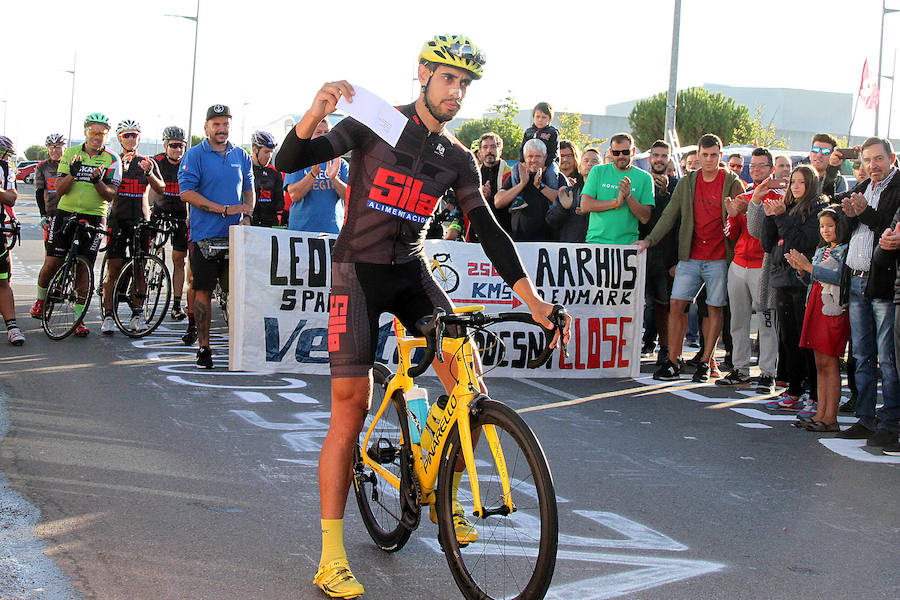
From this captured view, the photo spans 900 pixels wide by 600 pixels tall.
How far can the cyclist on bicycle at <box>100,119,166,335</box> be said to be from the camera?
11336mm

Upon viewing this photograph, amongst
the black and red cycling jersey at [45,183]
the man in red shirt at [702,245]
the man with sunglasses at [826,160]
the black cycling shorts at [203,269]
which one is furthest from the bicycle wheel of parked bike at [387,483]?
the black and red cycling jersey at [45,183]

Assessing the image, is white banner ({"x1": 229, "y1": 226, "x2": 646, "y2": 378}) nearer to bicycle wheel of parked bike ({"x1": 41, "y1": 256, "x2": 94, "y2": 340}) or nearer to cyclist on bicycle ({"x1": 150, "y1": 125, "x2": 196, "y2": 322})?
bicycle wheel of parked bike ({"x1": 41, "y1": 256, "x2": 94, "y2": 340})

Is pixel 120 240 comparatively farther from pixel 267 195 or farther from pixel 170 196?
pixel 267 195

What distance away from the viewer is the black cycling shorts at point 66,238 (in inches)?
428

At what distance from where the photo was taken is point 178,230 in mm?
12852

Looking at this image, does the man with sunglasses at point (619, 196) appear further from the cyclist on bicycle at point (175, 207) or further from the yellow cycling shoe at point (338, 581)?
the yellow cycling shoe at point (338, 581)

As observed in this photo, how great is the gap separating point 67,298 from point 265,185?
2.52m

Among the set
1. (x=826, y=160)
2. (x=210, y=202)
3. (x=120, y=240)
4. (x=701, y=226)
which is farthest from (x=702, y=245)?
(x=120, y=240)

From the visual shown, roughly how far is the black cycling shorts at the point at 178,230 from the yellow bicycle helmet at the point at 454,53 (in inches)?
360

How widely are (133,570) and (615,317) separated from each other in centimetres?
711

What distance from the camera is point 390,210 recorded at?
4.25 metres

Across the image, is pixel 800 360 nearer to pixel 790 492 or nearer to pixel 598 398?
pixel 598 398

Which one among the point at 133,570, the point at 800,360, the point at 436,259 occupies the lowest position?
the point at 133,570

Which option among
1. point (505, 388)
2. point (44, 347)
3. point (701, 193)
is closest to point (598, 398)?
point (505, 388)
